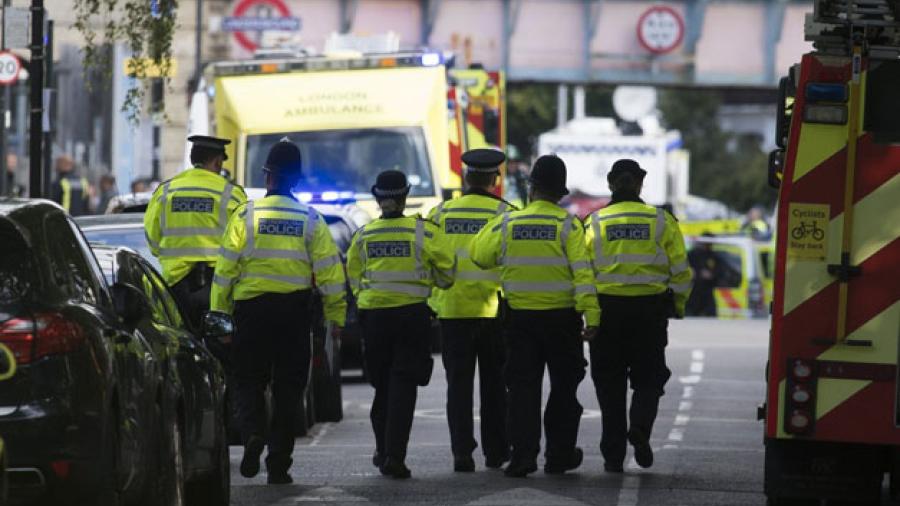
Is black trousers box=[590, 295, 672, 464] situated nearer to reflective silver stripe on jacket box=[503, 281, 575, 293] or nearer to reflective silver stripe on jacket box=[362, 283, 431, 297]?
reflective silver stripe on jacket box=[503, 281, 575, 293]

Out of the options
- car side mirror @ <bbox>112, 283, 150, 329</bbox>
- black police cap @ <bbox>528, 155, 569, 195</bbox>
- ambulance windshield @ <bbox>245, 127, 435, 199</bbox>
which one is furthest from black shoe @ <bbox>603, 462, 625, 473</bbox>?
ambulance windshield @ <bbox>245, 127, 435, 199</bbox>

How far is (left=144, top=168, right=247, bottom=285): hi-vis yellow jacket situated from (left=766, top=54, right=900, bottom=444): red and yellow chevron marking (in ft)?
17.9

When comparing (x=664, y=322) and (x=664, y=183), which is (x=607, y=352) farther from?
(x=664, y=183)

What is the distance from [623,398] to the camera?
587 inches

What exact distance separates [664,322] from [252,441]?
265 centimetres

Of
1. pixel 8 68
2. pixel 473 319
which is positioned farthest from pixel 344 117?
pixel 473 319

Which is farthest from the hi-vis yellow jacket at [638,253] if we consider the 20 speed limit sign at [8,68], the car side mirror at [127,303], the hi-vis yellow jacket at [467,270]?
the 20 speed limit sign at [8,68]

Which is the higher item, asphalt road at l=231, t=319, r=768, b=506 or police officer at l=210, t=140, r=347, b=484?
police officer at l=210, t=140, r=347, b=484

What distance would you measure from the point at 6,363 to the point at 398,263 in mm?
5781

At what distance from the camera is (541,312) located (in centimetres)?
1452

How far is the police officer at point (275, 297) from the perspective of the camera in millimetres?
13953

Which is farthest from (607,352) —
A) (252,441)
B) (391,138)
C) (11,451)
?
(391,138)

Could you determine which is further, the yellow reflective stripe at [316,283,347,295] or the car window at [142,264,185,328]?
the yellow reflective stripe at [316,283,347,295]

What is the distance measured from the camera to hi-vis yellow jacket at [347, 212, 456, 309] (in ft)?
48.0
